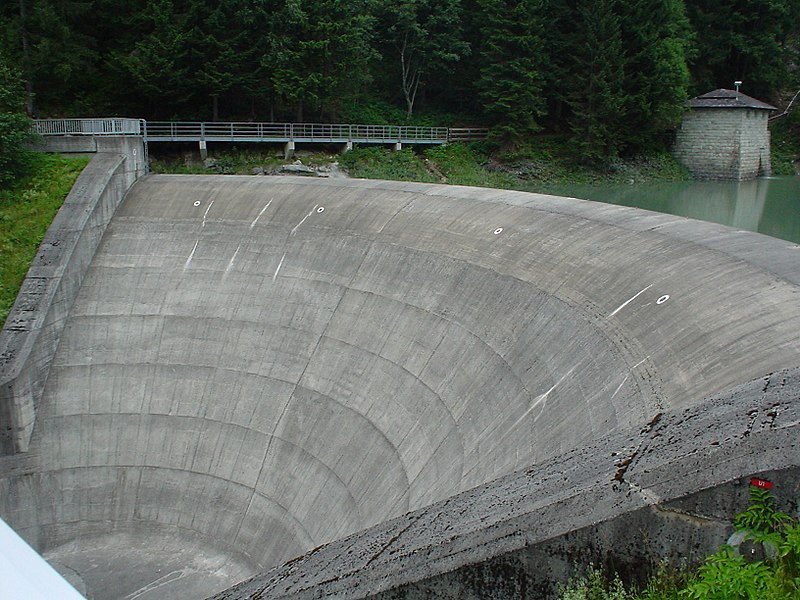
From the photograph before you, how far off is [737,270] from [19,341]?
44.2ft

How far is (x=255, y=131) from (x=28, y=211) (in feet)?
35.8

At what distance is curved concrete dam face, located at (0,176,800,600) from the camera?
9.27 m

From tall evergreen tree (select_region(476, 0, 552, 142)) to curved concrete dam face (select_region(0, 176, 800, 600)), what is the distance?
52.1 ft

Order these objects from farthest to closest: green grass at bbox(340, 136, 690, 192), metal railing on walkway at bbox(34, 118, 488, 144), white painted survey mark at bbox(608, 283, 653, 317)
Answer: green grass at bbox(340, 136, 690, 192), metal railing on walkway at bbox(34, 118, 488, 144), white painted survey mark at bbox(608, 283, 653, 317)

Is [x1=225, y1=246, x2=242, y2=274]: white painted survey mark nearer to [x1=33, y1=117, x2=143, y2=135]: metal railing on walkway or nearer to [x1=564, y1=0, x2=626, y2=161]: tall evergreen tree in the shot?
[x1=33, y1=117, x2=143, y2=135]: metal railing on walkway

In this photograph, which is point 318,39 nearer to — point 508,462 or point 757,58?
point 508,462

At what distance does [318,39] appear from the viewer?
27516mm

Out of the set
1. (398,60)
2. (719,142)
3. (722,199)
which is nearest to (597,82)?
(722,199)

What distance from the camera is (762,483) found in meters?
4.62

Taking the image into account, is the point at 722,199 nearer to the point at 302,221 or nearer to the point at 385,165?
the point at 385,165

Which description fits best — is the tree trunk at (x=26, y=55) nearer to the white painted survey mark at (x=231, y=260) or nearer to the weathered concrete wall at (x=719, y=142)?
the white painted survey mark at (x=231, y=260)

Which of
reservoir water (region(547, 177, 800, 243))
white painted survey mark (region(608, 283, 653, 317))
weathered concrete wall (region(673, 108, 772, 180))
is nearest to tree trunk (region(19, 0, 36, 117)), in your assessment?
reservoir water (region(547, 177, 800, 243))

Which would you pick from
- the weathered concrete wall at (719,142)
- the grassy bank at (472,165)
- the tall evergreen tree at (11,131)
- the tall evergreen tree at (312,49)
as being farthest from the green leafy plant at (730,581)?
the weathered concrete wall at (719,142)

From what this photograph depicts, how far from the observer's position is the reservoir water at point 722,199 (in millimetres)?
23219
